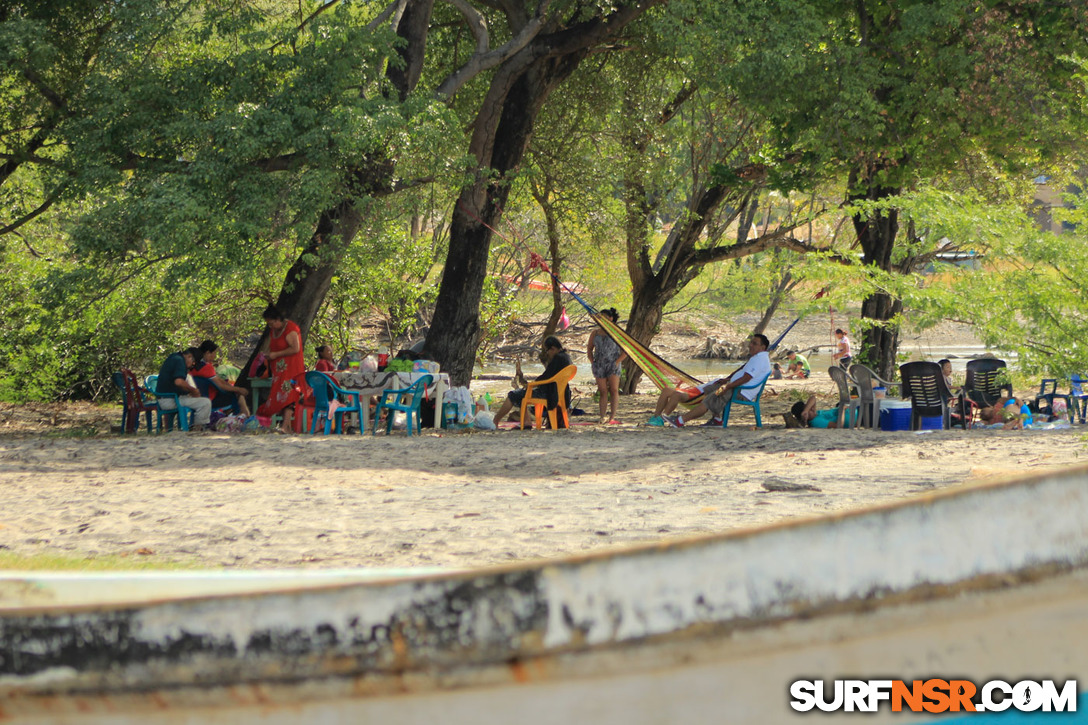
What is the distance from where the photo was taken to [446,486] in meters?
6.40

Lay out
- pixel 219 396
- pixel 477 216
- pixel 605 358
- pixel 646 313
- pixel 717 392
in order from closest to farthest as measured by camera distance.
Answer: pixel 717 392 < pixel 219 396 < pixel 605 358 < pixel 477 216 < pixel 646 313

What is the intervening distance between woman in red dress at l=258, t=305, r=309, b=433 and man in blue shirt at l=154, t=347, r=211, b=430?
614 mm

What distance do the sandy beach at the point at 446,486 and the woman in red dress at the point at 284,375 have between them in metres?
1.05

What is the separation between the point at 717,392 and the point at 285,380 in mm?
4397

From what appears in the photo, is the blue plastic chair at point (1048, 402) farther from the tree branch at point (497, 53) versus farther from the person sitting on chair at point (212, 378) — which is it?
the person sitting on chair at point (212, 378)

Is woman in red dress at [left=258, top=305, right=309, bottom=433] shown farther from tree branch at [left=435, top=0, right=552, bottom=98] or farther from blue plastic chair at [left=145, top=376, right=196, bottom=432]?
tree branch at [left=435, top=0, right=552, bottom=98]

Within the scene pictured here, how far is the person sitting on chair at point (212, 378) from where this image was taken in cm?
1056

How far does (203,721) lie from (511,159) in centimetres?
1134

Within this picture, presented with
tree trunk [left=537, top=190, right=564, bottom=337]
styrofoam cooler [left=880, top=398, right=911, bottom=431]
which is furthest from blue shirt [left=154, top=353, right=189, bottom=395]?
styrofoam cooler [left=880, top=398, right=911, bottom=431]

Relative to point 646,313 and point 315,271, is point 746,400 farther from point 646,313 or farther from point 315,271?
point 646,313

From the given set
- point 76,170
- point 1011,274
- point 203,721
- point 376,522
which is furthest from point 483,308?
point 203,721

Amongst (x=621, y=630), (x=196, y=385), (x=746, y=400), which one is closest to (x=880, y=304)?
(x=746, y=400)

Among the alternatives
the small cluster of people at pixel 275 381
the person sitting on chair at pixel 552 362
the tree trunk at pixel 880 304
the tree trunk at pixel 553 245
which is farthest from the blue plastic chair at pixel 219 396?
the tree trunk at pixel 880 304

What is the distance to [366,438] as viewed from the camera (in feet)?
30.4
